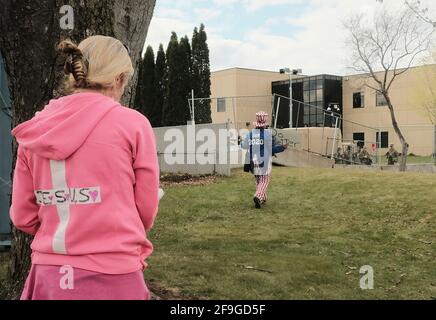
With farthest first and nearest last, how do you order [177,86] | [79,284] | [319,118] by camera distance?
[319,118]
[177,86]
[79,284]

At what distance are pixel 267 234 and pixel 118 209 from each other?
18.3 ft

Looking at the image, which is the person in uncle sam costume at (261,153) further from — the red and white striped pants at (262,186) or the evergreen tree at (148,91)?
the evergreen tree at (148,91)

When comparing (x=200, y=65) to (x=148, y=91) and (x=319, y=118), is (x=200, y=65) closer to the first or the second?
(x=148, y=91)

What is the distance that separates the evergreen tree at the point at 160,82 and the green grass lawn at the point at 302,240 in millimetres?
19445

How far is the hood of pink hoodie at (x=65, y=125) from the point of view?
6.44 ft

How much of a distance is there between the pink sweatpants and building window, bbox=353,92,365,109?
164 feet

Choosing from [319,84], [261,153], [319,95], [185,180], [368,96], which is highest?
[319,84]

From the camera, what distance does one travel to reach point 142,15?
156 inches

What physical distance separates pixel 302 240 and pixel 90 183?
540 centimetres

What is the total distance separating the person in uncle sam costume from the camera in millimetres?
9734

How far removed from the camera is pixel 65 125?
2006 millimetres

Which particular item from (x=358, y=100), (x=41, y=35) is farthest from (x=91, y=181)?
(x=358, y=100)

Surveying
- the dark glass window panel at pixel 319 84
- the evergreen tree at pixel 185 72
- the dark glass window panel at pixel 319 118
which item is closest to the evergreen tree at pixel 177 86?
the evergreen tree at pixel 185 72
